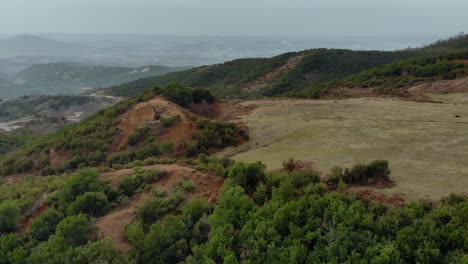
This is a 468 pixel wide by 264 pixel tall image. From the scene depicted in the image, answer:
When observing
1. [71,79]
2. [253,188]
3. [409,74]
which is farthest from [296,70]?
[71,79]

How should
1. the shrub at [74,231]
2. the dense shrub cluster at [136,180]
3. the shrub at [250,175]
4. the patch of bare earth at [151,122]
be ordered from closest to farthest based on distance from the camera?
the shrub at [74,231] < the shrub at [250,175] < the dense shrub cluster at [136,180] < the patch of bare earth at [151,122]

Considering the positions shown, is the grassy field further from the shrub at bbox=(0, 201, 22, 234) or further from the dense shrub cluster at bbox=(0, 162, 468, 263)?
the shrub at bbox=(0, 201, 22, 234)

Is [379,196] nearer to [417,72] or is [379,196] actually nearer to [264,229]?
[264,229]

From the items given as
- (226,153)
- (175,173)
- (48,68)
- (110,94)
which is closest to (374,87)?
(226,153)

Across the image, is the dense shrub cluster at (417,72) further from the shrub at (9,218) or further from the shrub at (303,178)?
the shrub at (9,218)

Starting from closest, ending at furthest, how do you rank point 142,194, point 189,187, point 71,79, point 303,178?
1. point 303,178
2. point 189,187
3. point 142,194
4. point 71,79

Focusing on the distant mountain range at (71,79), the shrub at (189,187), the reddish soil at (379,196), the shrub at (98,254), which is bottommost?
the distant mountain range at (71,79)

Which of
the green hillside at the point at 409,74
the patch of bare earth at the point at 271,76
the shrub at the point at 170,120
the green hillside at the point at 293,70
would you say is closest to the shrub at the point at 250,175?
the shrub at the point at 170,120
